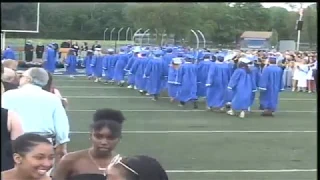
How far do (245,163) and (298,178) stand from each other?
1.28 meters

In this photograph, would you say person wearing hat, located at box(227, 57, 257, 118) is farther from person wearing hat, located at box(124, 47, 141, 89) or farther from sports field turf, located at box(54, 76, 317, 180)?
person wearing hat, located at box(124, 47, 141, 89)

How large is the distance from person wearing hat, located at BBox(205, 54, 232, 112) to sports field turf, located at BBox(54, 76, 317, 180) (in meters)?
0.45

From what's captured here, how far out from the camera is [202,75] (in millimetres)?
18859

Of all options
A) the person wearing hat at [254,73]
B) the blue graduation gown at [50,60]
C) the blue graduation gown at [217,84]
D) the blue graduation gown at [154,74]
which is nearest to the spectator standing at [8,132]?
the person wearing hat at [254,73]

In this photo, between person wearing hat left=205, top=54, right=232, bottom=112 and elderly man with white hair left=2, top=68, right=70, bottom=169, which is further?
person wearing hat left=205, top=54, right=232, bottom=112

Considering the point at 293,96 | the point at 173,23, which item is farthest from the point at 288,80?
the point at 173,23

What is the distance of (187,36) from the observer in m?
46.5

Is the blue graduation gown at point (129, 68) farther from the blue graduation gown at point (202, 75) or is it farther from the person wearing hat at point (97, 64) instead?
the blue graduation gown at point (202, 75)

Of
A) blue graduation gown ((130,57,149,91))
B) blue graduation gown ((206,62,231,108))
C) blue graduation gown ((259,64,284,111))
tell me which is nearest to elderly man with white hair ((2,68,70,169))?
blue graduation gown ((259,64,284,111))

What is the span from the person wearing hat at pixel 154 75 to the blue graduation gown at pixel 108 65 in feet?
18.2

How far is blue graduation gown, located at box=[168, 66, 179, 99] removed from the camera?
19.4m

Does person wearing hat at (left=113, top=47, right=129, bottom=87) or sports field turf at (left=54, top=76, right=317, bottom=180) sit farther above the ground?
person wearing hat at (left=113, top=47, right=129, bottom=87)

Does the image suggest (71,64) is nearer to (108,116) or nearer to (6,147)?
(108,116)

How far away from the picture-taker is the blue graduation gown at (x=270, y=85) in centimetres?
1705
